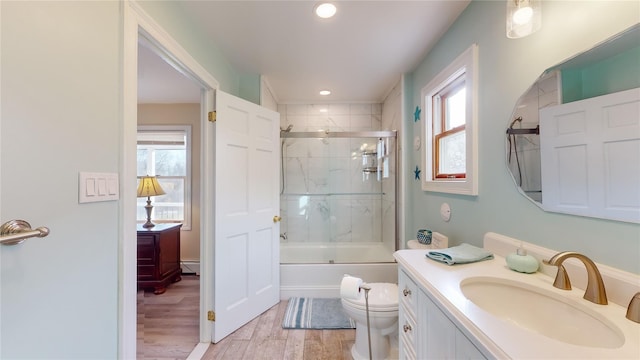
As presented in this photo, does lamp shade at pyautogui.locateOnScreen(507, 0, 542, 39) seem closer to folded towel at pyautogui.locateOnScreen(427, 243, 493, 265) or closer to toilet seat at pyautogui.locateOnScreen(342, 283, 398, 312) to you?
folded towel at pyautogui.locateOnScreen(427, 243, 493, 265)

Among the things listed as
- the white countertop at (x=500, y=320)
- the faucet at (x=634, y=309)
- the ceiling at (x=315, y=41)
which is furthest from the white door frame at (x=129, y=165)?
the faucet at (x=634, y=309)

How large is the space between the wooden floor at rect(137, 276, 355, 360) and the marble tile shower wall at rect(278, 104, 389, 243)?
1192 millimetres

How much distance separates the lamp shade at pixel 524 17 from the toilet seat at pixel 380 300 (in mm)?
1554

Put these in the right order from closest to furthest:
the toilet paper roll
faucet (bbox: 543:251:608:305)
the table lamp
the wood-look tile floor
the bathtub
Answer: faucet (bbox: 543:251:608:305), the toilet paper roll, the wood-look tile floor, the bathtub, the table lamp

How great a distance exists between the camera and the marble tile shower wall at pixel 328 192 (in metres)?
3.38

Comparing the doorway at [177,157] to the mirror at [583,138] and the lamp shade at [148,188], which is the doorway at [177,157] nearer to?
the lamp shade at [148,188]

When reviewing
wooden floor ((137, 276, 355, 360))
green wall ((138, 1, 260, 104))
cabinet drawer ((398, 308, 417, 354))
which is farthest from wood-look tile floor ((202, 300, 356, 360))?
green wall ((138, 1, 260, 104))

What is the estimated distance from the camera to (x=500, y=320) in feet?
2.15

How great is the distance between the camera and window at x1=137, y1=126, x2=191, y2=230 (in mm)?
3367

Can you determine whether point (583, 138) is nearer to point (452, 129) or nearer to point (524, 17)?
point (524, 17)

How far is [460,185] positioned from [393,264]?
1.39 metres

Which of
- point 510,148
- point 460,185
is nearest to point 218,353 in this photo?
point 460,185

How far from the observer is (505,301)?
96 centimetres

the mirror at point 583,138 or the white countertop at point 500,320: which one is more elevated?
the mirror at point 583,138
